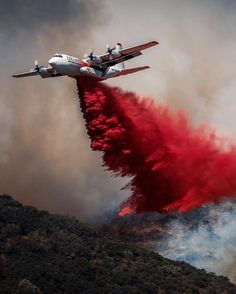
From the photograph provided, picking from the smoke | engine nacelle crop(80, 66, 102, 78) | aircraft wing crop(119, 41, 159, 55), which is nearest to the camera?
aircraft wing crop(119, 41, 159, 55)

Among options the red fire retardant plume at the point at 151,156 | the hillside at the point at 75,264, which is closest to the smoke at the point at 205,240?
the hillside at the point at 75,264

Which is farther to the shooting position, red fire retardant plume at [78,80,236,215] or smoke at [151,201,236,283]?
smoke at [151,201,236,283]

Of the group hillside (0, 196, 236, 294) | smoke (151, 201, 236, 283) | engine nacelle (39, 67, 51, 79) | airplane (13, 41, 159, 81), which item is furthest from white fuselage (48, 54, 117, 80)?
smoke (151, 201, 236, 283)

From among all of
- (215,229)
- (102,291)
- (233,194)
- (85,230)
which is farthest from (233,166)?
(85,230)

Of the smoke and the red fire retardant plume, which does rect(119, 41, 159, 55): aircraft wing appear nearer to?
the red fire retardant plume

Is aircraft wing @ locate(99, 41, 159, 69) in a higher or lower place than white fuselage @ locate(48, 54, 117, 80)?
higher

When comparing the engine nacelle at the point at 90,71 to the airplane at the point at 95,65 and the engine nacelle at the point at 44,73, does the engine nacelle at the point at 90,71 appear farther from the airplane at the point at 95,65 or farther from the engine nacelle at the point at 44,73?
the engine nacelle at the point at 44,73

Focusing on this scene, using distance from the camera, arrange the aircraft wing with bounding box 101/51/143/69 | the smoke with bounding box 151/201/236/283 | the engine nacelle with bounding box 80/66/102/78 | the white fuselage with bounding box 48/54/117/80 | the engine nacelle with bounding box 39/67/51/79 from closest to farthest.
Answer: the white fuselage with bounding box 48/54/117/80 < the engine nacelle with bounding box 80/66/102/78 < the aircraft wing with bounding box 101/51/143/69 < the engine nacelle with bounding box 39/67/51/79 < the smoke with bounding box 151/201/236/283
